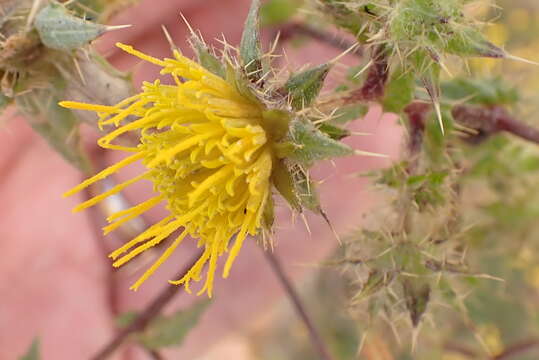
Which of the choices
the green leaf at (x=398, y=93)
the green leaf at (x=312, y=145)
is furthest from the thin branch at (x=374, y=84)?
the green leaf at (x=312, y=145)

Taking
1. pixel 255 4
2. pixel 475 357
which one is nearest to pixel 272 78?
pixel 255 4

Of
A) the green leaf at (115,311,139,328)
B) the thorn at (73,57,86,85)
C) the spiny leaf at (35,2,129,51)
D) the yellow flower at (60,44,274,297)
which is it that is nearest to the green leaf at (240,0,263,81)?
the yellow flower at (60,44,274,297)

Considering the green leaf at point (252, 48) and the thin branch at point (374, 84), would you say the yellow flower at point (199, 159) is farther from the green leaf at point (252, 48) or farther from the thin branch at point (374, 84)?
the thin branch at point (374, 84)

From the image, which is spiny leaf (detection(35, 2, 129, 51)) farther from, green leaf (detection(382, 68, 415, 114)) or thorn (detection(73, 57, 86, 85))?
green leaf (detection(382, 68, 415, 114))

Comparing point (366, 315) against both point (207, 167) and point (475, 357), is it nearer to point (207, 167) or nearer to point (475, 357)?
point (207, 167)

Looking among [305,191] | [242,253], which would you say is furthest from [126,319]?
[242,253]

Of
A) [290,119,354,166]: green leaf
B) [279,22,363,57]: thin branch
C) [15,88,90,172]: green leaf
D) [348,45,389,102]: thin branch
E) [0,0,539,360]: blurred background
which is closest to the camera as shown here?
[290,119,354,166]: green leaf
